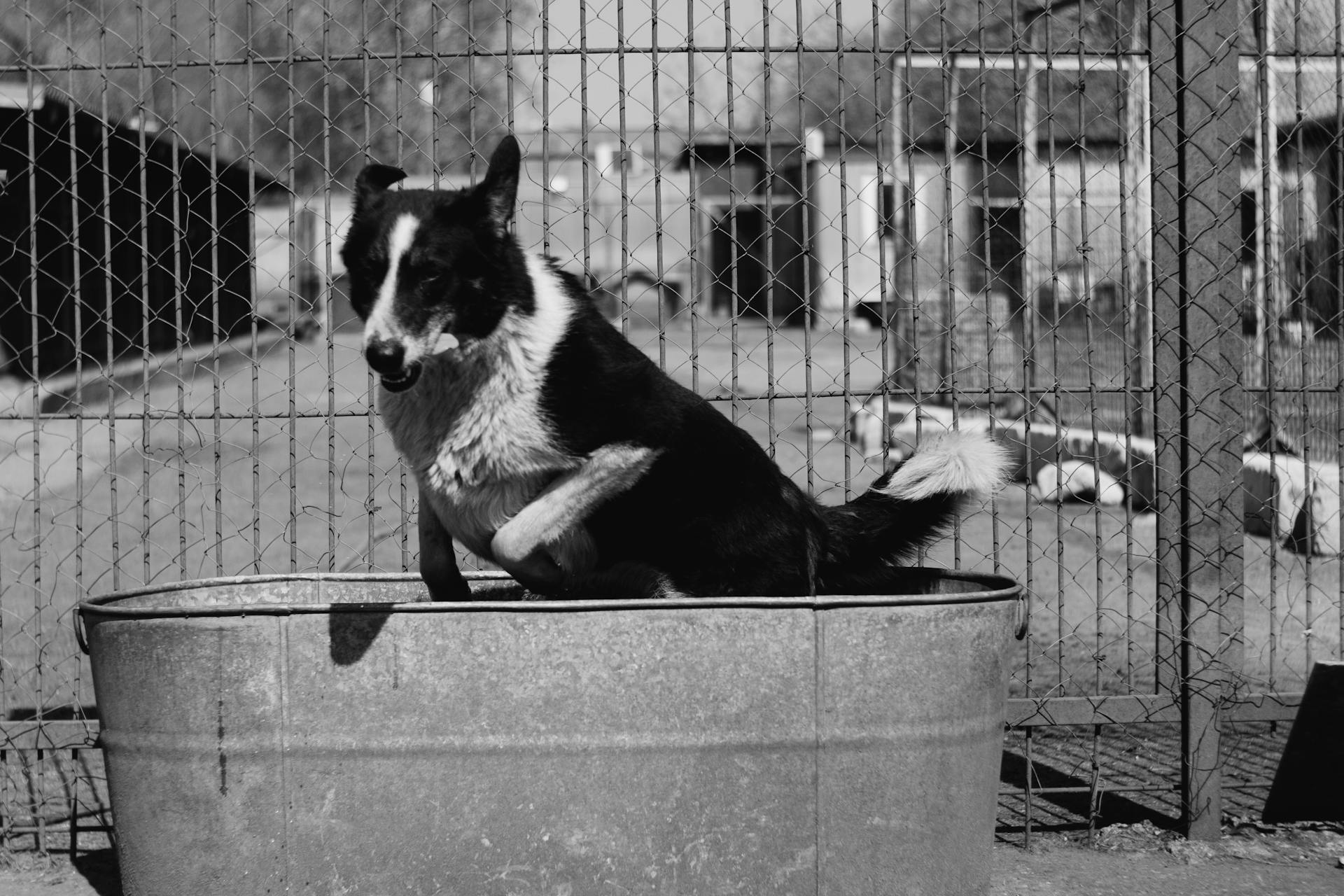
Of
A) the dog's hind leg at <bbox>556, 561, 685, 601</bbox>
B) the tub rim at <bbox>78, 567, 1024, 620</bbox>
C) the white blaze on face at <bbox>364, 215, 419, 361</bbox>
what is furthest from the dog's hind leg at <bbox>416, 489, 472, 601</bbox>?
the white blaze on face at <bbox>364, 215, 419, 361</bbox>

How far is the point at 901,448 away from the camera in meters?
9.27

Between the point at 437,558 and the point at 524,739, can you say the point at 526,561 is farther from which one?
the point at 524,739

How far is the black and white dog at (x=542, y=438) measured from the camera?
2902 millimetres

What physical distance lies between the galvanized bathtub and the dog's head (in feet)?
1.95

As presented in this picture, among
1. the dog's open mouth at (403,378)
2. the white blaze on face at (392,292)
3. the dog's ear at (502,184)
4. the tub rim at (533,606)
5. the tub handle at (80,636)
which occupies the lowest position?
the tub handle at (80,636)

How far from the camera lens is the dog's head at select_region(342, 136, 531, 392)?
278cm

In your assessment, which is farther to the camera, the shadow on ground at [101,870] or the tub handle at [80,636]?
the shadow on ground at [101,870]

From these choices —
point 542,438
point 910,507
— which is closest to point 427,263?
point 542,438

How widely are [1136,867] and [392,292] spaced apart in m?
2.57

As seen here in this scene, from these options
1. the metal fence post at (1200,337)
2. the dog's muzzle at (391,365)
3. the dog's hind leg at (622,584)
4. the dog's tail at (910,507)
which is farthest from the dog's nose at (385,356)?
the metal fence post at (1200,337)

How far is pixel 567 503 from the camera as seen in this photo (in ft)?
9.97

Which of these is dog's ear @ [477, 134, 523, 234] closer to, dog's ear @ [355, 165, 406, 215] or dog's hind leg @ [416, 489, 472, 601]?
dog's ear @ [355, 165, 406, 215]

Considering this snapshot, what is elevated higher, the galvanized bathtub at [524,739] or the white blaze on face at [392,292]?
the white blaze on face at [392,292]

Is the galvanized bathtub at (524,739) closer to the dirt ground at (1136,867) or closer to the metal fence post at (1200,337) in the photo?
the dirt ground at (1136,867)
